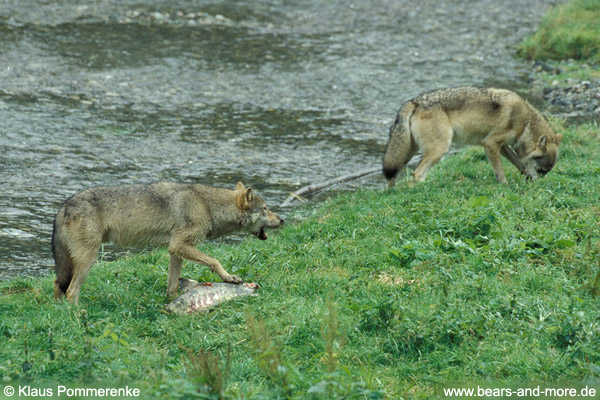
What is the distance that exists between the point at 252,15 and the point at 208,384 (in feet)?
63.0

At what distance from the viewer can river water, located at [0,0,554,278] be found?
438 inches

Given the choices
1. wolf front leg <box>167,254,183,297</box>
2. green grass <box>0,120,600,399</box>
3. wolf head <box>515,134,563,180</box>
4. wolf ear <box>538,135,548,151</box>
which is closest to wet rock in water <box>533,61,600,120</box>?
wolf head <box>515,134,563,180</box>

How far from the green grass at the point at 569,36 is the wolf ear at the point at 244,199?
40.6ft

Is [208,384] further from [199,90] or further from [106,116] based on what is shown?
[199,90]

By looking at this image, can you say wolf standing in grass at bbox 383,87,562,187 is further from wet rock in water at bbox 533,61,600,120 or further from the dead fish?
wet rock in water at bbox 533,61,600,120

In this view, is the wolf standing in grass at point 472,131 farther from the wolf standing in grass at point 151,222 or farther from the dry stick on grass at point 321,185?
the wolf standing in grass at point 151,222

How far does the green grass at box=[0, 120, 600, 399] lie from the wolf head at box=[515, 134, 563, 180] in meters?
1.05

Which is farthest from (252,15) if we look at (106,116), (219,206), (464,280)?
(464,280)

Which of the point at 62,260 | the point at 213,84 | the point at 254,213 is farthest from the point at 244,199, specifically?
the point at 213,84

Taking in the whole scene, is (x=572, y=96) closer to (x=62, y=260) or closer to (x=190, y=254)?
(x=190, y=254)

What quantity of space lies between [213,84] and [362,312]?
10.8 m

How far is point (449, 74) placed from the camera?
17078 mm

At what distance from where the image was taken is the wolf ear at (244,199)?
7.47m

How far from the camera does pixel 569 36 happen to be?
57.3 ft
